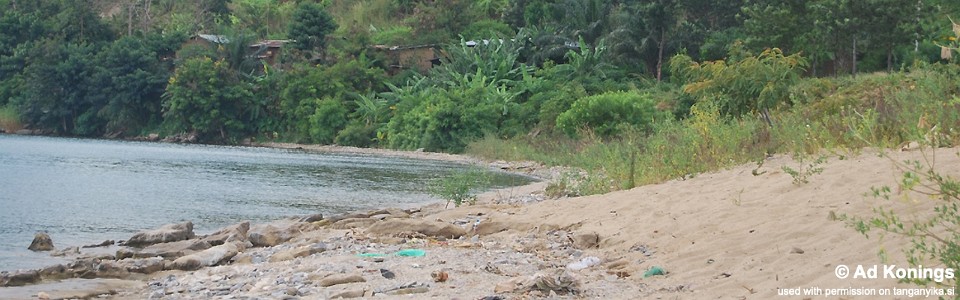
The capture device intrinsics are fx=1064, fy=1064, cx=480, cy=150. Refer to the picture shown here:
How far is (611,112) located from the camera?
132ft

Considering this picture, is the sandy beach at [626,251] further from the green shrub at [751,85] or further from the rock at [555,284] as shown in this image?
the green shrub at [751,85]

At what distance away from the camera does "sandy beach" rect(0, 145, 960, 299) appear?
263 inches

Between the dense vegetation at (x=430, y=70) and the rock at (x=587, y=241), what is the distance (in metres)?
15.7

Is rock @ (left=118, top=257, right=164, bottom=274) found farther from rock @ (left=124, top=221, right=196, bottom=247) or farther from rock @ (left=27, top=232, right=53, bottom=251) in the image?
rock @ (left=27, top=232, right=53, bottom=251)

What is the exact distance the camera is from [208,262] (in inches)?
427

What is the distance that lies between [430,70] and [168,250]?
45.6 meters

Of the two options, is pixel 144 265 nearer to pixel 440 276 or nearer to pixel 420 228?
pixel 420 228

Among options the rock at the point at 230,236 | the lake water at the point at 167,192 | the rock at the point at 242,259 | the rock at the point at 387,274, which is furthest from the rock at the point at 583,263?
the lake water at the point at 167,192

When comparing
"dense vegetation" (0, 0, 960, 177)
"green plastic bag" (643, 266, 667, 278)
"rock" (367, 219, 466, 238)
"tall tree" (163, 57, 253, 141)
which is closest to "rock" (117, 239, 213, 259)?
"rock" (367, 219, 466, 238)

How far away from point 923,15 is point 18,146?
124 feet

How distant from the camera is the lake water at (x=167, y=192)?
16.4 meters

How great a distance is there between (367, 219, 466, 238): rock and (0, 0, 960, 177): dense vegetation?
45.7 feet

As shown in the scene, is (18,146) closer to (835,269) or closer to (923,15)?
(923,15)

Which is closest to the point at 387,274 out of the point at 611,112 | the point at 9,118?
the point at 611,112
